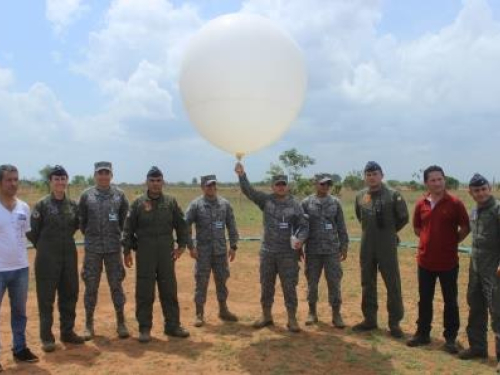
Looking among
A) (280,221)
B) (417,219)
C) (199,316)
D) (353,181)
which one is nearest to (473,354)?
(417,219)

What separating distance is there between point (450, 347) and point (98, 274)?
11.7ft

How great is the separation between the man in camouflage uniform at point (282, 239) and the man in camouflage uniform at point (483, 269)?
1727 millimetres

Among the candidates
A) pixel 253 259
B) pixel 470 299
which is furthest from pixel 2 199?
pixel 253 259

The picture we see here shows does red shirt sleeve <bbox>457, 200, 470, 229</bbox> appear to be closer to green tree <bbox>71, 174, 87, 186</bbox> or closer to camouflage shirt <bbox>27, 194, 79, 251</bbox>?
camouflage shirt <bbox>27, 194, 79, 251</bbox>

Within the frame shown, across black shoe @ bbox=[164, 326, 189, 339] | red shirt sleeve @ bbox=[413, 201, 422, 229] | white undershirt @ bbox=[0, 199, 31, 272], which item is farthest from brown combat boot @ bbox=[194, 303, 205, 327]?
red shirt sleeve @ bbox=[413, 201, 422, 229]

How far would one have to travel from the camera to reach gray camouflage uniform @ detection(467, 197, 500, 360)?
4625 mm

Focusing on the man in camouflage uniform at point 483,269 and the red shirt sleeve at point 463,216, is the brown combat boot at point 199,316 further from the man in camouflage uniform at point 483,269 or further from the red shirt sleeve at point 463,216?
the red shirt sleeve at point 463,216

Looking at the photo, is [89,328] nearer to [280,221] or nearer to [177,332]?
[177,332]

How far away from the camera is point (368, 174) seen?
5598 mm

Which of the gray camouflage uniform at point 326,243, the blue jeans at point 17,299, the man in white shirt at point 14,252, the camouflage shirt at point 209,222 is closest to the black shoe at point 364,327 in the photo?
the gray camouflage uniform at point 326,243

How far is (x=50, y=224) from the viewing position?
508 centimetres

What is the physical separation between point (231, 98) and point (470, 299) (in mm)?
2836

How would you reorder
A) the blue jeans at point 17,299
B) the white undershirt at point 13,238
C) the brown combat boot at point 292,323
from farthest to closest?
1. the brown combat boot at point 292,323
2. the blue jeans at point 17,299
3. the white undershirt at point 13,238

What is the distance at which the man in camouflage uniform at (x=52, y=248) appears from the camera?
508cm
